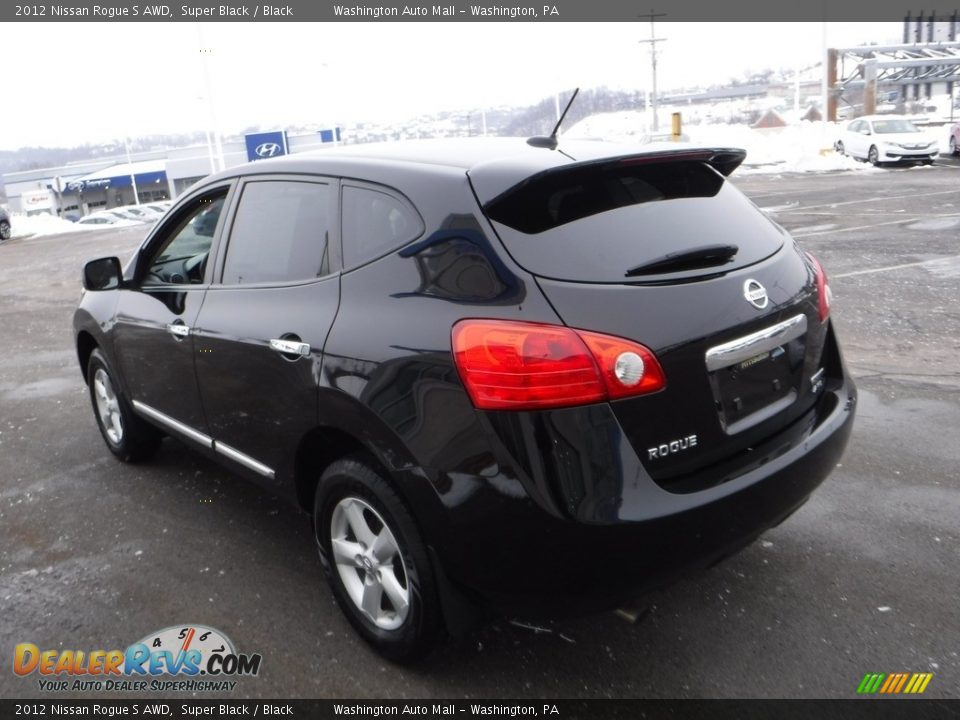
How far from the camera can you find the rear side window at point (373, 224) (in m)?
2.69

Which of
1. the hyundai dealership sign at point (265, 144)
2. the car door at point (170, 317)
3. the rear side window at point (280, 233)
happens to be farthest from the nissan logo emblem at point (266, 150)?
the rear side window at point (280, 233)

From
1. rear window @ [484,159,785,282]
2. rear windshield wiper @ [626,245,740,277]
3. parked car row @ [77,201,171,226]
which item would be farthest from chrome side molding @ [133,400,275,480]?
parked car row @ [77,201,171,226]

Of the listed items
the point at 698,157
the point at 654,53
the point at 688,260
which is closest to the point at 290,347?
the point at 688,260

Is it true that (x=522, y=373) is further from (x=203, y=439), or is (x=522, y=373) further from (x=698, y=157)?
(x=203, y=439)

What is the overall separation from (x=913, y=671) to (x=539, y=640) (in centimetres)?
125

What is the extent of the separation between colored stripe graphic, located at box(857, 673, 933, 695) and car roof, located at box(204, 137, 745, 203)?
1864 millimetres

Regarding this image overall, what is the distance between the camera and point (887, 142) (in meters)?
25.8

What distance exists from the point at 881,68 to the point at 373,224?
42.5 m

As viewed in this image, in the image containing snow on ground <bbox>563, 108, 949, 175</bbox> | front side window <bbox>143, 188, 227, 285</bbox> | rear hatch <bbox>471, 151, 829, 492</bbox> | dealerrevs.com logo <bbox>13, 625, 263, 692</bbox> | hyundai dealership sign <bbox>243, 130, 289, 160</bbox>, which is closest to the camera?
rear hatch <bbox>471, 151, 829, 492</bbox>

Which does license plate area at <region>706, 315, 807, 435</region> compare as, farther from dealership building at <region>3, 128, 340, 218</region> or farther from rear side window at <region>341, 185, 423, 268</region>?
dealership building at <region>3, 128, 340, 218</region>

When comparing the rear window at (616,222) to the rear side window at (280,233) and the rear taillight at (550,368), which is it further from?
the rear side window at (280,233)

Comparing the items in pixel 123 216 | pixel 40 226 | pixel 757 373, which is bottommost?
pixel 123 216

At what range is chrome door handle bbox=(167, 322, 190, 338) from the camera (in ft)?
12.0

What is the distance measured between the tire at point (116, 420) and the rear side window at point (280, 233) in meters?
1.52
